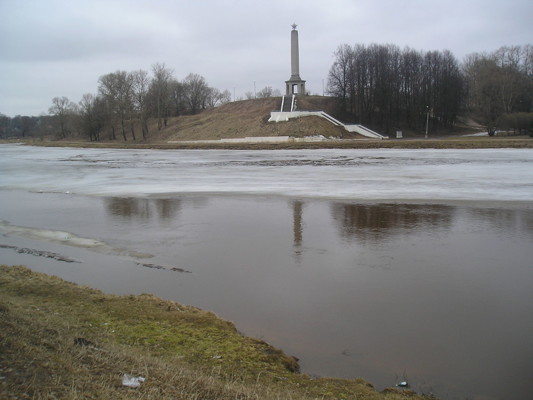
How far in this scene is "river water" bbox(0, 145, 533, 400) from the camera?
240 inches

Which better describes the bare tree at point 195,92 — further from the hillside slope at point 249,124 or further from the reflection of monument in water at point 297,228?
the reflection of monument in water at point 297,228

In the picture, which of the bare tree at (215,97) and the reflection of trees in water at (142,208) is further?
the bare tree at (215,97)

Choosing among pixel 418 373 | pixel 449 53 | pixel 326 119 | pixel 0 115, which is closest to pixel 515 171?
pixel 418 373

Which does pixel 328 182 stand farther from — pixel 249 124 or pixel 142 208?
pixel 249 124

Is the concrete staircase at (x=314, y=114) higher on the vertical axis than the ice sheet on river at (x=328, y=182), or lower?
higher

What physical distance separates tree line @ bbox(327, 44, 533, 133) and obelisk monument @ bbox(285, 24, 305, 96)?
35.9 feet

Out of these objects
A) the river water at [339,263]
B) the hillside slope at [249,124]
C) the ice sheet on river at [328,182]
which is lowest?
the river water at [339,263]

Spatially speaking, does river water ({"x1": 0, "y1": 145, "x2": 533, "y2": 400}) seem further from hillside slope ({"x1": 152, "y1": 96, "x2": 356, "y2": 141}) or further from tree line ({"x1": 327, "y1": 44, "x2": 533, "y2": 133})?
tree line ({"x1": 327, "y1": 44, "x2": 533, "y2": 133})

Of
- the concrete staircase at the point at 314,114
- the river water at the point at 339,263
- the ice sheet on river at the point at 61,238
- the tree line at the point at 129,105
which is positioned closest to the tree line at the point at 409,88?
the concrete staircase at the point at 314,114

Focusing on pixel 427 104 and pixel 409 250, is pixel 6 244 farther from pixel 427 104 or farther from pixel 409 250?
pixel 427 104

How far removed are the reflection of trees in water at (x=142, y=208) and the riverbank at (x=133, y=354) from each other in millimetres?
7459

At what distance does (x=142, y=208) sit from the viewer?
1666 centimetres

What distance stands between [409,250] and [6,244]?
1004 cm

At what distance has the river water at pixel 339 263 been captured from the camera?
6.10m
